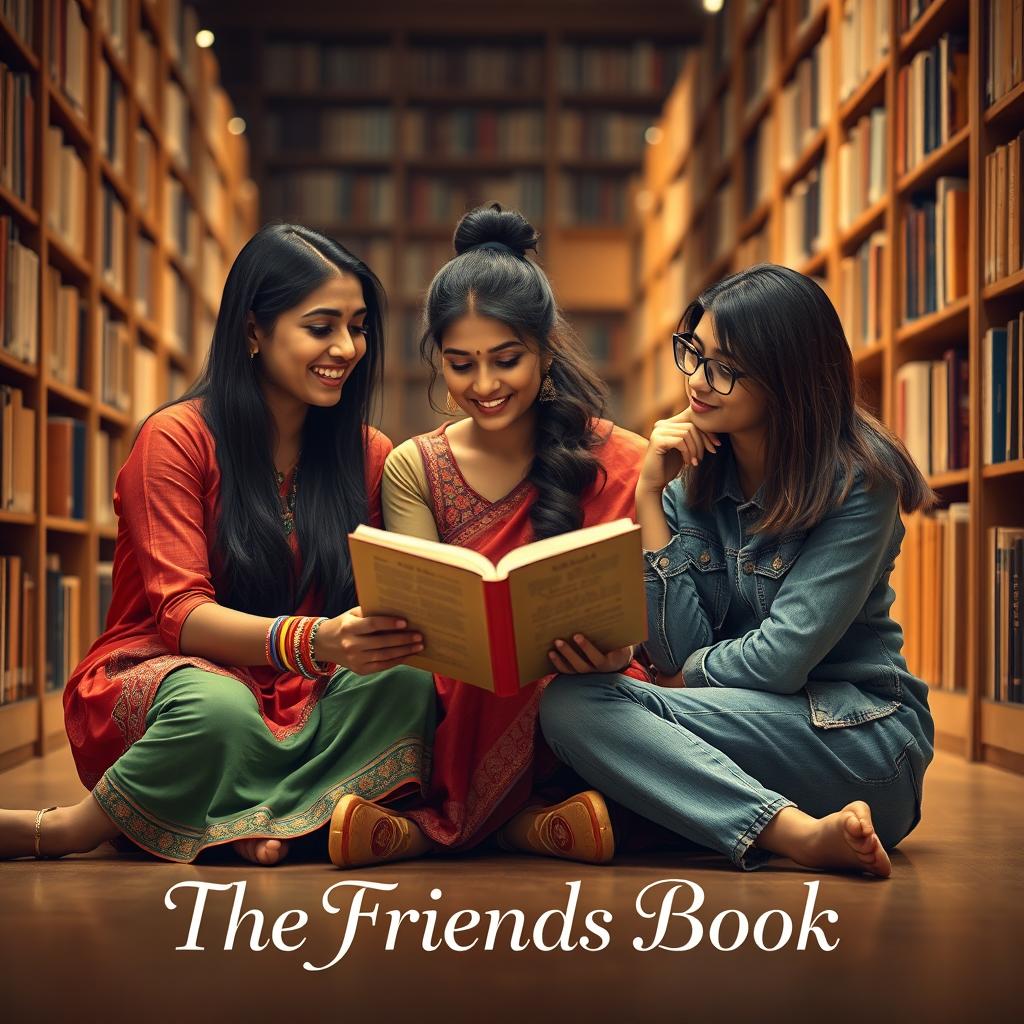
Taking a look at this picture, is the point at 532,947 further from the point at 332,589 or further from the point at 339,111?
the point at 339,111

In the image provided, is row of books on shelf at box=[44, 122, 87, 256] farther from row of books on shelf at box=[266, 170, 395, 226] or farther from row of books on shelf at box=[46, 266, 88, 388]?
row of books on shelf at box=[266, 170, 395, 226]

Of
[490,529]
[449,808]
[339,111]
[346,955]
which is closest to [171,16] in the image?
[339,111]

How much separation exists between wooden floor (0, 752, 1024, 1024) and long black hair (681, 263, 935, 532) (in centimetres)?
49

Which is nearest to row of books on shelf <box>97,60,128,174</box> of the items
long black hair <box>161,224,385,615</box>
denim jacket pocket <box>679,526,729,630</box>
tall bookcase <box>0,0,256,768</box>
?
tall bookcase <box>0,0,256,768</box>

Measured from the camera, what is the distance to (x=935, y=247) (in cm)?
300

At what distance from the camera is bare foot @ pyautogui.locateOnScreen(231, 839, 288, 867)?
5.50ft

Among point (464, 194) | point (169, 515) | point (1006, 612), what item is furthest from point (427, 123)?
point (169, 515)

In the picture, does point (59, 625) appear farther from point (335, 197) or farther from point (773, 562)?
point (335, 197)

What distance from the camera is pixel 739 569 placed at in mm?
1795

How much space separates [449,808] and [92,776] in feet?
1.74

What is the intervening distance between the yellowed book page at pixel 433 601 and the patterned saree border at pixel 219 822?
223 mm

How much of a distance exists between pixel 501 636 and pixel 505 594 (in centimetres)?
7

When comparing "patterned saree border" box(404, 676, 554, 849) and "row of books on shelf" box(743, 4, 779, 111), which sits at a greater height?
"row of books on shelf" box(743, 4, 779, 111)

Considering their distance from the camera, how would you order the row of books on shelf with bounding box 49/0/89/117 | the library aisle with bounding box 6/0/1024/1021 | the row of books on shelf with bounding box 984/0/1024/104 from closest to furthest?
the library aisle with bounding box 6/0/1024/1021, the row of books on shelf with bounding box 984/0/1024/104, the row of books on shelf with bounding box 49/0/89/117
